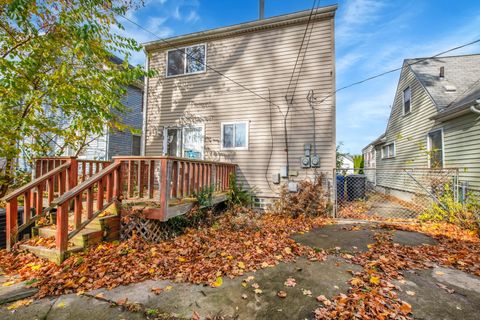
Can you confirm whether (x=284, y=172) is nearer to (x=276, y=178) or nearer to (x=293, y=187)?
(x=276, y=178)

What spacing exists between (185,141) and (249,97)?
9.66 ft

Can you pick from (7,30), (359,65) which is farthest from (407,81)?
(7,30)

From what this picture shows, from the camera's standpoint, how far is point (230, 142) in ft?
25.9

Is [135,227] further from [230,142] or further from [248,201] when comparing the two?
[230,142]

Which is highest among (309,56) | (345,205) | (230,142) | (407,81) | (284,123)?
(407,81)

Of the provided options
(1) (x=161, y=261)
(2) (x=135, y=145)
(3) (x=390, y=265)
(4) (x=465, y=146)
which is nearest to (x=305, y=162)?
(3) (x=390, y=265)

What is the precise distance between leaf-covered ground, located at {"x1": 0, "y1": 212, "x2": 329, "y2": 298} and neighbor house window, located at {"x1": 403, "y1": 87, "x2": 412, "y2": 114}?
1083cm

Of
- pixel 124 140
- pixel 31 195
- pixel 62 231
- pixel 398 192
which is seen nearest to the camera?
pixel 62 231

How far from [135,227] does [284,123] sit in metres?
5.37

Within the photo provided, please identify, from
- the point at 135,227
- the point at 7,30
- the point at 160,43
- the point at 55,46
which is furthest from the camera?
the point at 160,43

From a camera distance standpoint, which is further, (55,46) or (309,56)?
(309,56)

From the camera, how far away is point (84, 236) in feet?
11.7

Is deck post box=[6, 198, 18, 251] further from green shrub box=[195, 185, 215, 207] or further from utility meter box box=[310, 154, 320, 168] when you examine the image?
utility meter box box=[310, 154, 320, 168]

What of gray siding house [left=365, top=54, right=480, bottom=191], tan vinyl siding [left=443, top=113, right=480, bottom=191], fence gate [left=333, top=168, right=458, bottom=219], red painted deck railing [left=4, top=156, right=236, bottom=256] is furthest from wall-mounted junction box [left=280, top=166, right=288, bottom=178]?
tan vinyl siding [left=443, top=113, right=480, bottom=191]
